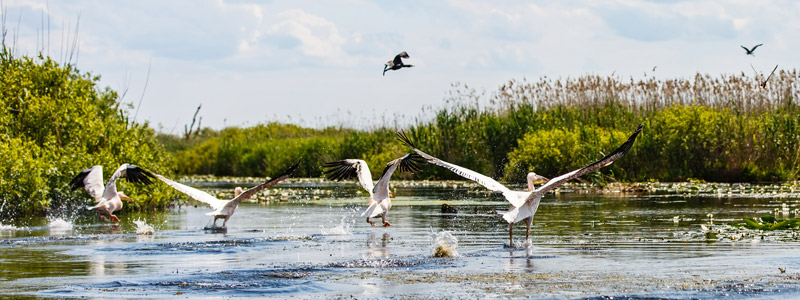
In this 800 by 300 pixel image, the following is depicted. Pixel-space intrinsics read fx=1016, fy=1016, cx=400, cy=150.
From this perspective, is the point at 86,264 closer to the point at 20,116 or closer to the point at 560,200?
the point at 20,116

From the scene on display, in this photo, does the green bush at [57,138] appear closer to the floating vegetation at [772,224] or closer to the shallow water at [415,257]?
the shallow water at [415,257]

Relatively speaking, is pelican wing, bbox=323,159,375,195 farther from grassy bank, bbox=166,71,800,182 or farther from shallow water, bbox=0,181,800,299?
grassy bank, bbox=166,71,800,182

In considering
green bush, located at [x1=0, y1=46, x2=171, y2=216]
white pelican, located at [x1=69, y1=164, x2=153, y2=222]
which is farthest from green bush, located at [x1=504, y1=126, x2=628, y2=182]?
white pelican, located at [x1=69, y1=164, x2=153, y2=222]

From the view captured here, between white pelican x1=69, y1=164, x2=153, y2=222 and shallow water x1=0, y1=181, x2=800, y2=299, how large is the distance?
437mm

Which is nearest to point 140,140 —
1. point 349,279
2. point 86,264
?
point 86,264

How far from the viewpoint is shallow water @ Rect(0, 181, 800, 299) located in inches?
411

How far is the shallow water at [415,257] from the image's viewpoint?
10430 millimetres

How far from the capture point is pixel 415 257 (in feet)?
44.4

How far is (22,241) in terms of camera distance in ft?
53.7

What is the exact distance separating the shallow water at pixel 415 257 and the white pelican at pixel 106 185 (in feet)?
1.43

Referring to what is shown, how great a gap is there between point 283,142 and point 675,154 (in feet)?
73.8

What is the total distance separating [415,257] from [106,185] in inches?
357

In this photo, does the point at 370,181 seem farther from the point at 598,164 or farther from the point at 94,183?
the point at 598,164

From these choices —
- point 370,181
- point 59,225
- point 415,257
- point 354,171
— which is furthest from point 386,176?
point 59,225
